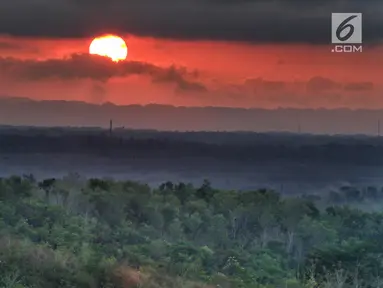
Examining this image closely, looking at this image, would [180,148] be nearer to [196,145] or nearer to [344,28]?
[196,145]

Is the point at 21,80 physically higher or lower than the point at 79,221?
higher

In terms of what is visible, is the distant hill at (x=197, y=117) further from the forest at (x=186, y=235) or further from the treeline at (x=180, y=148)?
the forest at (x=186, y=235)

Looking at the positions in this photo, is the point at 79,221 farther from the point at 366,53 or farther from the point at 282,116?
the point at 366,53

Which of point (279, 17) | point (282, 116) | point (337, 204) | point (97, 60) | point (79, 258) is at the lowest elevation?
point (79, 258)

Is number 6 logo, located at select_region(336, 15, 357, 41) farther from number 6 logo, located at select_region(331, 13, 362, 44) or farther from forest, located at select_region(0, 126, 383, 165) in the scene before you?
forest, located at select_region(0, 126, 383, 165)

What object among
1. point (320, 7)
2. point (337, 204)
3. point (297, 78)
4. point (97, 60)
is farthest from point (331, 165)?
point (97, 60)

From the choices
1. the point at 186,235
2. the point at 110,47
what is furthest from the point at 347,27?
the point at 186,235
